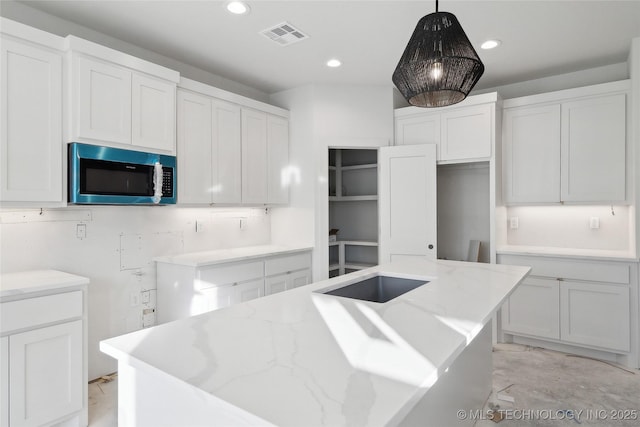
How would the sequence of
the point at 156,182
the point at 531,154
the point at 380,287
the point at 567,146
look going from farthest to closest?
the point at 531,154 → the point at 567,146 → the point at 156,182 → the point at 380,287

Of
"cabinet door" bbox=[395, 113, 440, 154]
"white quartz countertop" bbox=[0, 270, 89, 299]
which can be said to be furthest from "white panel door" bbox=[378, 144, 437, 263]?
"white quartz countertop" bbox=[0, 270, 89, 299]

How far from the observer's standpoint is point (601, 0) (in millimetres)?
2463

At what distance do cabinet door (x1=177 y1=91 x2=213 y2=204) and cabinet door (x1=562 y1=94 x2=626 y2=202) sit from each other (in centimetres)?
334

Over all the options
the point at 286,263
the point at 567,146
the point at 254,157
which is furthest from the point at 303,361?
the point at 567,146

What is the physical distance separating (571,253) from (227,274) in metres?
3.08

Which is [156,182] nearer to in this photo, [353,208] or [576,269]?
[353,208]

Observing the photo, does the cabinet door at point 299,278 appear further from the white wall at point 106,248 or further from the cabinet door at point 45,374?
the cabinet door at point 45,374

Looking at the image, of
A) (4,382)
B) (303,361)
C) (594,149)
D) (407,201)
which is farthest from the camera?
(407,201)

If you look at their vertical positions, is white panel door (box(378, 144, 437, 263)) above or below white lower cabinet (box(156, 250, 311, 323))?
above

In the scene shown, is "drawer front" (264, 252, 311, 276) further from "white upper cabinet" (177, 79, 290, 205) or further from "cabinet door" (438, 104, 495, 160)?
"cabinet door" (438, 104, 495, 160)

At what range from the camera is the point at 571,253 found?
332 centimetres

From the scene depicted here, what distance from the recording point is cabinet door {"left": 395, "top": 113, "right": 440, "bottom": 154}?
3907 mm

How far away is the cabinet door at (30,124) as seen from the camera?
82.7 inches

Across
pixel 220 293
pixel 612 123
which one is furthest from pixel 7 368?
pixel 612 123
